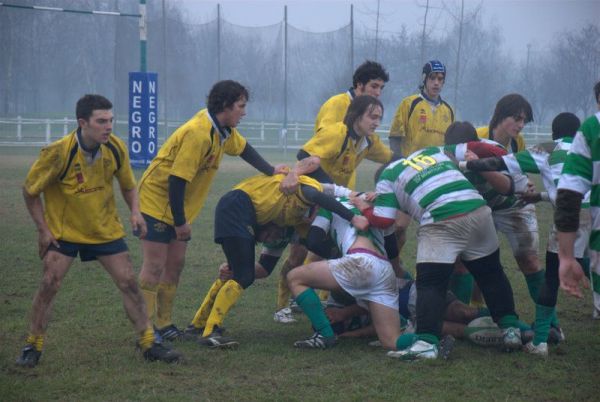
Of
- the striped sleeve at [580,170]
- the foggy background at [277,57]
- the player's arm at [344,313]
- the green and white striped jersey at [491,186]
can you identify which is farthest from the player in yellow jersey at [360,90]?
the foggy background at [277,57]

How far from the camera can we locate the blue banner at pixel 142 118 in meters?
22.0

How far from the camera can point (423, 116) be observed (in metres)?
9.34

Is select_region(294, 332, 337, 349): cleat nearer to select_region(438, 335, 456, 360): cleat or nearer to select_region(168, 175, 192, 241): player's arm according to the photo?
select_region(438, 335, 456, 360): cleat

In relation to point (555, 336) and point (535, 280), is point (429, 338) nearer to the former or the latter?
point (555, 336)

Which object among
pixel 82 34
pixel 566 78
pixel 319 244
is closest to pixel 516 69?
pixel 566 78

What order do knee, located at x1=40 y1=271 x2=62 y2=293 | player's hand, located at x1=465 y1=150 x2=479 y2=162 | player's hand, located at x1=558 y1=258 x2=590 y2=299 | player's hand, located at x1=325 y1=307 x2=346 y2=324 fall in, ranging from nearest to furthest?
player's hand, located at x1=558 y1=258 x2=590 y2=299
knee, located at x1=40 y1=271 x2=62 y2=293
player's hand, located at x1=465 y1=150 x2=479 y2=162
player's hand, located at x1=325 y1=307 x2=346 y2=324

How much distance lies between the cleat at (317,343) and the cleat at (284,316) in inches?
36.2

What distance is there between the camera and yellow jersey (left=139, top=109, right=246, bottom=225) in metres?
6.19

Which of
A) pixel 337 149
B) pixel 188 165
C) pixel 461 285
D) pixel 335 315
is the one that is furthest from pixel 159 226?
pixel 461 285

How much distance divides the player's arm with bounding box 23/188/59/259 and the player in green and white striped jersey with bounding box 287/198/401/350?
178 cm

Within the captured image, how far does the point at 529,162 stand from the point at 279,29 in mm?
27280

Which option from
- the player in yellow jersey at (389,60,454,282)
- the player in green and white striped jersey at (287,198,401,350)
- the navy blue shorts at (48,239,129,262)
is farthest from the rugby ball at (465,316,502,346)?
the player in yellow jersey at (389,60,454,282)

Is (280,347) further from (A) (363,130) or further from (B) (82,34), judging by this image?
(B) (82,34)

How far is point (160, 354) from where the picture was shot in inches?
226
